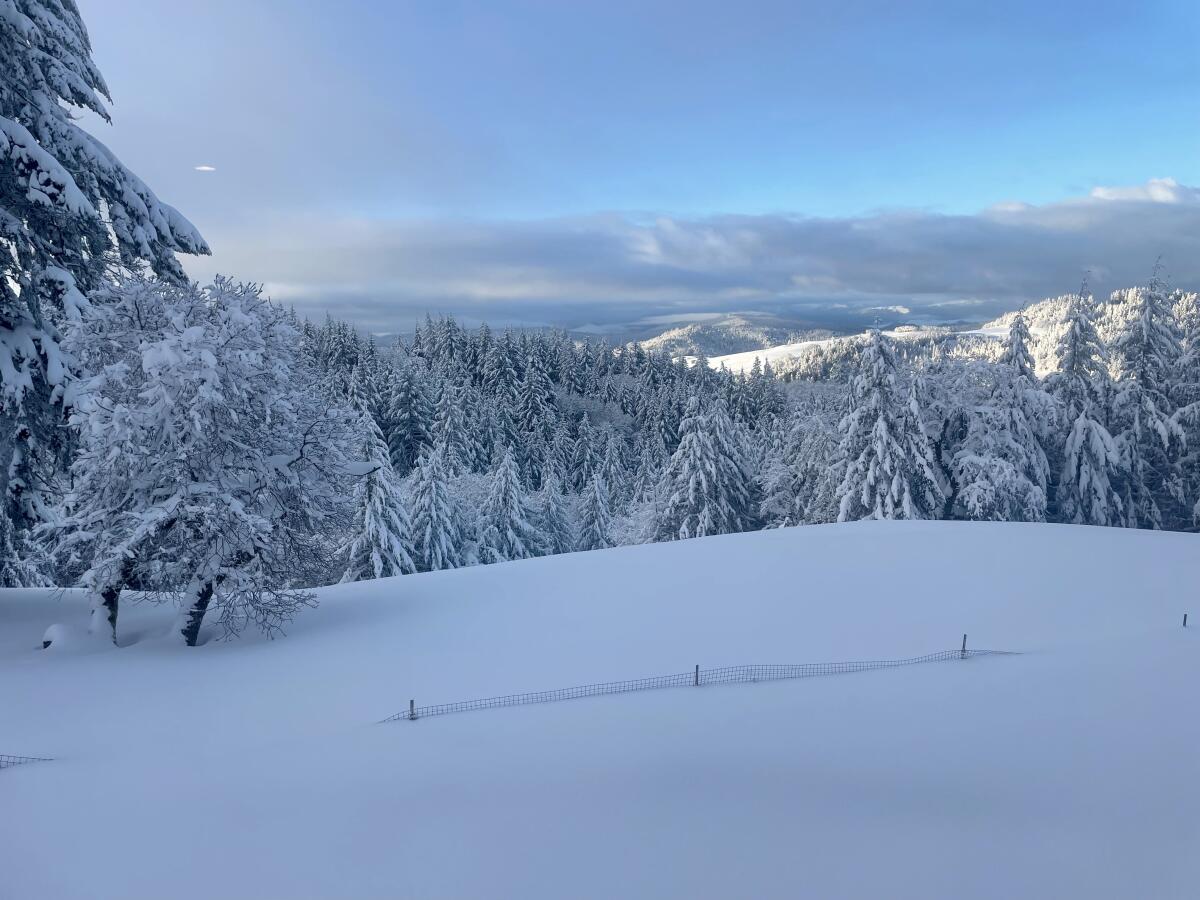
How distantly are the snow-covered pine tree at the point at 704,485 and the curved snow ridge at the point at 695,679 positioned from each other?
2682 centimetres

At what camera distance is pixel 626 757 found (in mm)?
7652

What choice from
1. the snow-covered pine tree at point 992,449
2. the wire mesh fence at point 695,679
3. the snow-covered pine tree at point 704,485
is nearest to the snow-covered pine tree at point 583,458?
the snow-covered pine tree at point 704,485

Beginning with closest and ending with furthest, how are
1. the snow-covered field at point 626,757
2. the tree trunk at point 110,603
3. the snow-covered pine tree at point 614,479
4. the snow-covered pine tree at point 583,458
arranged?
1. the snow-covered field at point 626,757
2. the tree trunk at point 110,603
3. the snow-covered pine tree at point 614,479
4. the snow-covered pine tree at point 583,458

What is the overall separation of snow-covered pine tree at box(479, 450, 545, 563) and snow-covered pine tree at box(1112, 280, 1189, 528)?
3514cm

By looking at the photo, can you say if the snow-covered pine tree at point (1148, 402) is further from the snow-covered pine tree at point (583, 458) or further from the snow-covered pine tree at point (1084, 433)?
the snow-covered pine tree at point (583, 458)

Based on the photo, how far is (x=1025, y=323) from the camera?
30.3 metres

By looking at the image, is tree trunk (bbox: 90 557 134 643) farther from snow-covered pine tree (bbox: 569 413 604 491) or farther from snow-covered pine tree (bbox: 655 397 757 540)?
snow-covered pine tree (bbox: 569 413 604 491)

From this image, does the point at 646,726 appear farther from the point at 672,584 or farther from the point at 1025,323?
the point at 1025,323

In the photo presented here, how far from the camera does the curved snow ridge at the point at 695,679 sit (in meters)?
9.54

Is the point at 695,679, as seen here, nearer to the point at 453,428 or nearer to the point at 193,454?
the point at 193,454

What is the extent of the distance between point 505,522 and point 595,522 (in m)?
11.3

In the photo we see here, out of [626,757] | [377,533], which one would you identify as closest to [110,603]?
[626,757]

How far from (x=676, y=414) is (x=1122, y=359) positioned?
225 feet

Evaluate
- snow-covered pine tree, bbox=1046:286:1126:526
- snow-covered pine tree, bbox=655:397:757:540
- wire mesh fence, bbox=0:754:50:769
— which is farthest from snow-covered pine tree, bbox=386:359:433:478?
wire mesh fence, bbox=0:754:50:769
